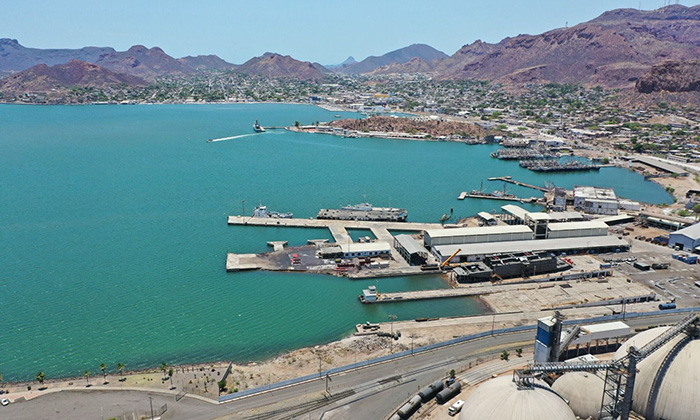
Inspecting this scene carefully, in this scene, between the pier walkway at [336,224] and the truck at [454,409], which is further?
the pier walkway at [336,224]

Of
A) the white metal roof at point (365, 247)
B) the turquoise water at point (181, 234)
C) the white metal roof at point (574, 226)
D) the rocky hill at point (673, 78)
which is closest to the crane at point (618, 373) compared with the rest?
the turquoise water at point (181, 234)

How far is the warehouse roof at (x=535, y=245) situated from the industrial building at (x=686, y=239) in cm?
493

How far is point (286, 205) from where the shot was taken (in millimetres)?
62531

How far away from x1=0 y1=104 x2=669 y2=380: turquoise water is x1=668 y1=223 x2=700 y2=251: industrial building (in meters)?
22.1

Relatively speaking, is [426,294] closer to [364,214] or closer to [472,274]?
[472,274]

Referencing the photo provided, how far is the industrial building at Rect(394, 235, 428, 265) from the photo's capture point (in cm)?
4394

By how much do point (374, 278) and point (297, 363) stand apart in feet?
45.6

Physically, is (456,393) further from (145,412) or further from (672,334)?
(145,412)

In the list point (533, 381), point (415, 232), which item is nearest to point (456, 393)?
point (533, 381)

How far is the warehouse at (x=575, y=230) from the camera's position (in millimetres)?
48562

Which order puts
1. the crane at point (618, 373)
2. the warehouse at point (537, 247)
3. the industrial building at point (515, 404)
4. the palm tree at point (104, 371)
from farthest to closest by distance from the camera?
the warehouse at point (537, 247) → the palm tree at point (104, 371) → the crane at point (618, 373) → the industrial building at point (515, 404)

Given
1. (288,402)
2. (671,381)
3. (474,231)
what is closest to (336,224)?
(474,231)

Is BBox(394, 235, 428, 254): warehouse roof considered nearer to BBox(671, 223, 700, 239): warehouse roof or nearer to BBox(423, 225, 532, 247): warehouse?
BBox(423, 225, 532, 247): warehouse

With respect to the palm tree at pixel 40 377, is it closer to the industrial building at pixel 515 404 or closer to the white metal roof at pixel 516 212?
the industrial building at pixel 515 404
